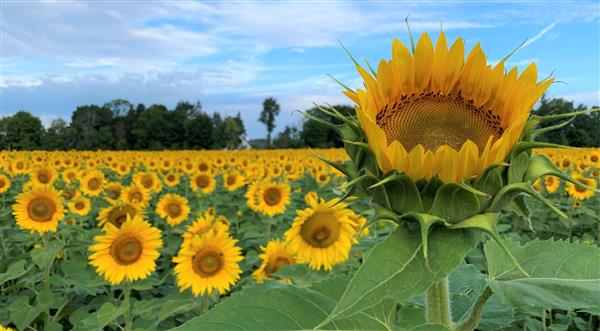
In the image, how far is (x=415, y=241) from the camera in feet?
3.33

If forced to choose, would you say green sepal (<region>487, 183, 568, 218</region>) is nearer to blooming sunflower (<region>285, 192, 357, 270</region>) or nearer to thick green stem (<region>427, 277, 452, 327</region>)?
thick green stem (<region>427, 277, 452, 327</region>)

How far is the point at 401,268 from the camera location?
0.95 m

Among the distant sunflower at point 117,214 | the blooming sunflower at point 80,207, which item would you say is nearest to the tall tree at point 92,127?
the blooming sunflower at point 80,207

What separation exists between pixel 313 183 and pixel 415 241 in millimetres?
11988

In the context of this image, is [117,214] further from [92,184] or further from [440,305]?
[440,305]

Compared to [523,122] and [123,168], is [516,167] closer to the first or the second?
[523,122]

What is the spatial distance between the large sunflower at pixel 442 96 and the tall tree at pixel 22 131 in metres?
54.2

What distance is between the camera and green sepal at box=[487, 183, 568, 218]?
1.06 metres

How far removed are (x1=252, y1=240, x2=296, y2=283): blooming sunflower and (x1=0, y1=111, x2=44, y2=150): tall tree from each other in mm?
51804

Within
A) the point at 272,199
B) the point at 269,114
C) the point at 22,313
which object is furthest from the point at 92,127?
the point at 22,313

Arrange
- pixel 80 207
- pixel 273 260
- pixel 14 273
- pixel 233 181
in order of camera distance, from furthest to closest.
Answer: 1. pixel 233 181
2. pixel 80 207
3. pixel 14 273
4. pixel 273 260

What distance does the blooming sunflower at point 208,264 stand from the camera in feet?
11.8

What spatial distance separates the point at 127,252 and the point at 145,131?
66.5 m

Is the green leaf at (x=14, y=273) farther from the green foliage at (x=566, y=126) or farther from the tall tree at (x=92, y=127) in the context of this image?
the tall tree at (x=92, y=127)
